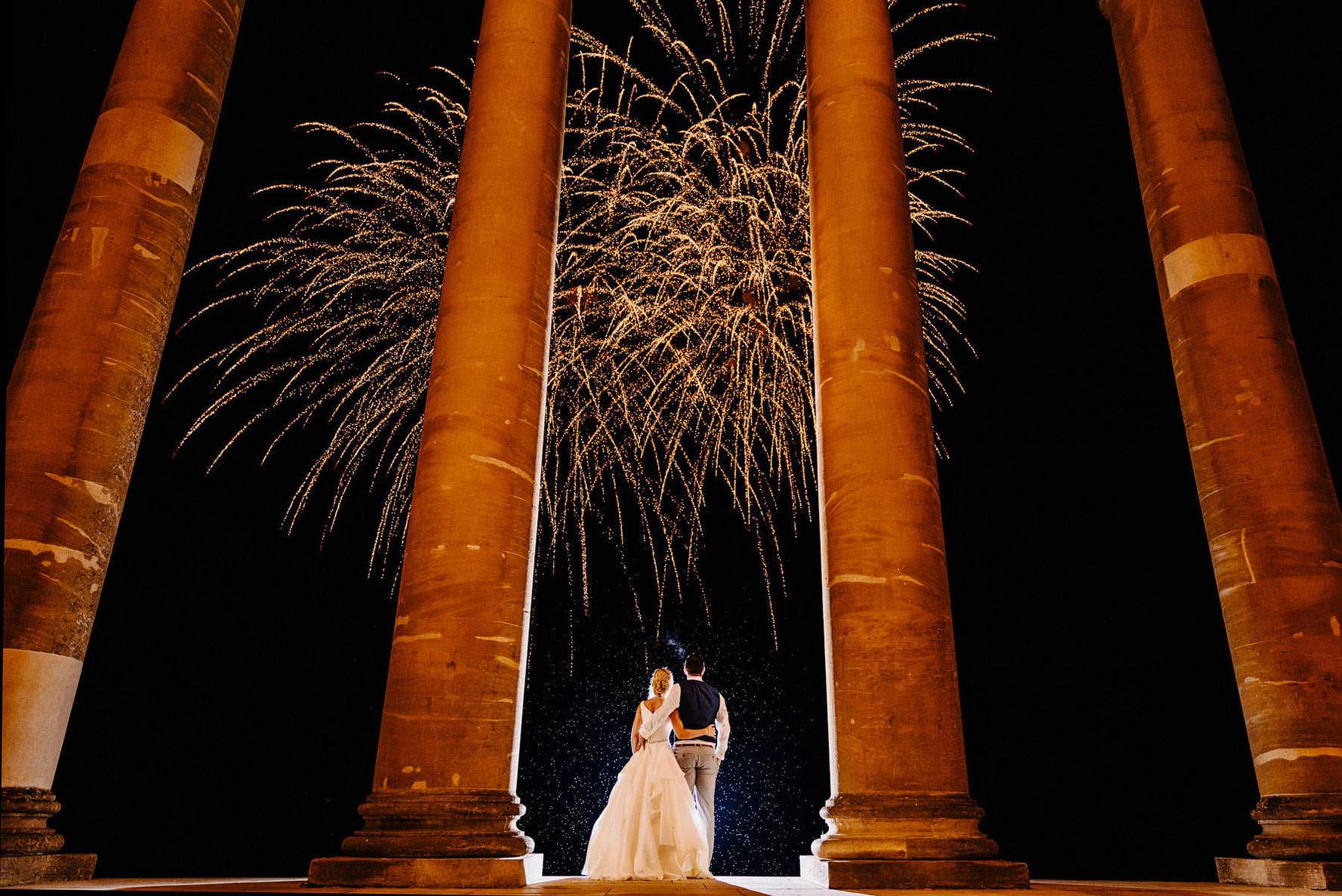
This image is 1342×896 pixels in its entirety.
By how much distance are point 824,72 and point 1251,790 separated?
54.1 m

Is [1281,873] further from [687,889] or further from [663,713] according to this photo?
[663,713]

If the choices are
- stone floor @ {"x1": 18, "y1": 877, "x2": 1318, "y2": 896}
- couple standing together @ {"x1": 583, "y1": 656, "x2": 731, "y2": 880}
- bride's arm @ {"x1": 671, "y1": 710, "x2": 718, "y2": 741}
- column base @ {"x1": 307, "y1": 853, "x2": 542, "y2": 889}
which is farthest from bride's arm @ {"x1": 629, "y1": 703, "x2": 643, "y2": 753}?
column base @ {"x1": 307, "y1": 853, "x2": 542, "y2": 889}

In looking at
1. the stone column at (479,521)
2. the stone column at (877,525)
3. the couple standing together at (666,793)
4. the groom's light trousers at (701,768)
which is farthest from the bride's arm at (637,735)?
the stone column at (877,525)

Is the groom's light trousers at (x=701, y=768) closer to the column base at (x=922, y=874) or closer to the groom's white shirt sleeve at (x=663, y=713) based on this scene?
the groom's white shirt sleeve at (x=663, y=713)

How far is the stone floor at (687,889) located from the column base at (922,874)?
353 millimetres

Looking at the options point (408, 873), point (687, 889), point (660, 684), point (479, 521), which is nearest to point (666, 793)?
point (660, 684)

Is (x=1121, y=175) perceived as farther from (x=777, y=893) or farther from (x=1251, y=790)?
(x=777, y=893)

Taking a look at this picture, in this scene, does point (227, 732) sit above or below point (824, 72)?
below

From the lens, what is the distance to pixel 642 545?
Answer: 270ft

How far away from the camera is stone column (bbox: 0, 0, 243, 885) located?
85.1 ft

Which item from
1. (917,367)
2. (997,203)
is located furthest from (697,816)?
(997,203)

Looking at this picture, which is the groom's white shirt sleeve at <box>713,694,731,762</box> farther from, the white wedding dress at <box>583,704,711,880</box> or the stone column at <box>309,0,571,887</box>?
the stone column at <box>309,0,571,887</box>

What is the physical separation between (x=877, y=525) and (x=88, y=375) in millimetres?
24917

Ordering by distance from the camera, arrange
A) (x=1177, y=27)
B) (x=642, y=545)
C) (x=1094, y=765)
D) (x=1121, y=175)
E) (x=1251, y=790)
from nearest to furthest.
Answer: (x=1177, y=27), (x=1251, y=790), (x=1094, y=765), (x=1121, y=175), (x=642, y=545)
